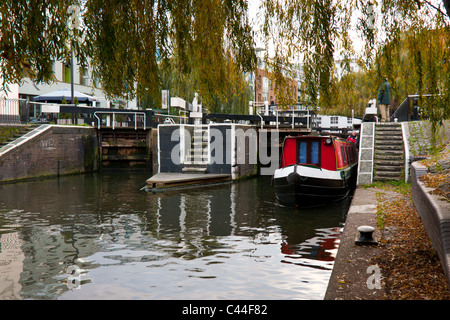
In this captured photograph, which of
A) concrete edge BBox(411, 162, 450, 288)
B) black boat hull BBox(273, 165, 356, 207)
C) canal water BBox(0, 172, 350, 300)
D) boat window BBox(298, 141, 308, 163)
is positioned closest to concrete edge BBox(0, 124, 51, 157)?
canal water BBox(0, 172, 350, 300)

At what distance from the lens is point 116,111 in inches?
974

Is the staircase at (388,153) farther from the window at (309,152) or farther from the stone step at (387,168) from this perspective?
the window at (309,152)

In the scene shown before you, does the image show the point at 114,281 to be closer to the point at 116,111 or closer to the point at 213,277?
the point at 213,277

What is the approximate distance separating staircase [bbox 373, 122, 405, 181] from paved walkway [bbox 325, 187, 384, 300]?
6715 mm

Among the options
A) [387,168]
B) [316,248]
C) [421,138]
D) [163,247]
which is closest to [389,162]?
[387,168]

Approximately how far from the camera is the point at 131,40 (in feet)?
21.4

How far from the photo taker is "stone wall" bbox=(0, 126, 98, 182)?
Answer: 18.9 m

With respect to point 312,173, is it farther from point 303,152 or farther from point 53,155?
point 53,155

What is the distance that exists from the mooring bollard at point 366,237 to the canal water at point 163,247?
64 cm

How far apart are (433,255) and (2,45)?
593cm

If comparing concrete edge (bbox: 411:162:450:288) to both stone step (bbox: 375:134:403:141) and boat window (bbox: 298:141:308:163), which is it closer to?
boat window (bbox: 298:141:308:163)

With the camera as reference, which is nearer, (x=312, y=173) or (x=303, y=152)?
(x=312, y=173)

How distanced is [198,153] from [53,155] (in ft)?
22.4
